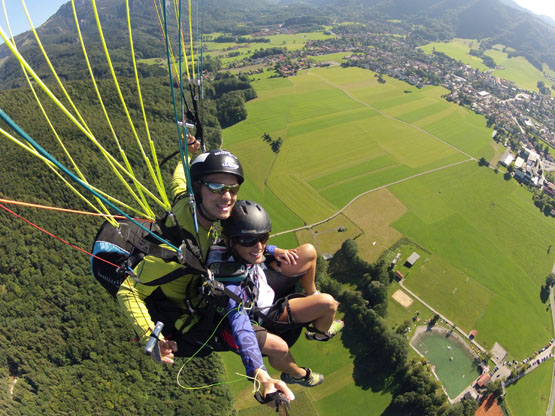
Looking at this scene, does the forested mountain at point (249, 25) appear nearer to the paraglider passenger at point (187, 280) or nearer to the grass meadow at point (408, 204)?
the grass meadow at point (408, 204)

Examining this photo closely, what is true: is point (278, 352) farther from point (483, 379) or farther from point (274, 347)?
point (483, 379)

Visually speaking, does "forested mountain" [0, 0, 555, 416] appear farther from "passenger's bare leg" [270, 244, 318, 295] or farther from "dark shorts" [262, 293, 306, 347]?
"dark shorts" [262, 293, 306, 347]

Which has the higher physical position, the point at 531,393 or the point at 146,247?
the point at 146,247

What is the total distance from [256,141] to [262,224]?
42.3m

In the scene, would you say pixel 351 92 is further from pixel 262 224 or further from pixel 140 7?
pixel 140 7

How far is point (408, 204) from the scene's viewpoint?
114 ft

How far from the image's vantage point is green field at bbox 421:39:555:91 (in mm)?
94188

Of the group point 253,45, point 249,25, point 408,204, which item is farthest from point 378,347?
point 249,25

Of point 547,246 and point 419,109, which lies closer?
point 547,246

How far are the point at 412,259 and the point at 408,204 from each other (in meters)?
9.58

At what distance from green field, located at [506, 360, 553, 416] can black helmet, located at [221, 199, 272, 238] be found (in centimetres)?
2815

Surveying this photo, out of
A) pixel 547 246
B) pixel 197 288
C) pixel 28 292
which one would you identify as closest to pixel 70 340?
pixel 28 292

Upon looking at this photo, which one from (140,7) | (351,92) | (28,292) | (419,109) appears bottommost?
(28,292)

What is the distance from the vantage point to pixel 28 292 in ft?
80.4
